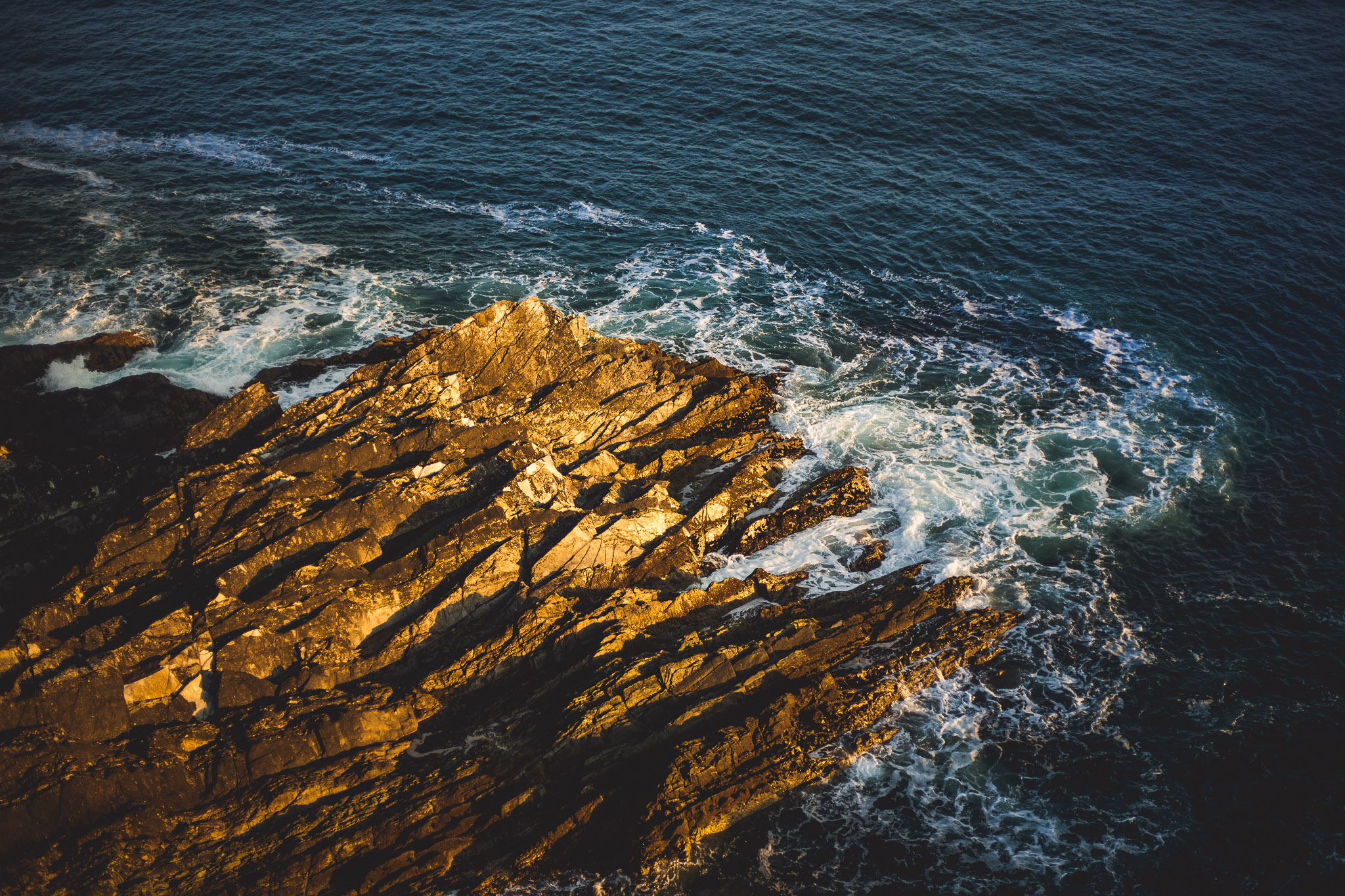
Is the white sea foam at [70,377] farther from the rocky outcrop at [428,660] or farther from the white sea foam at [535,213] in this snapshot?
the white sea foam at [535,213]

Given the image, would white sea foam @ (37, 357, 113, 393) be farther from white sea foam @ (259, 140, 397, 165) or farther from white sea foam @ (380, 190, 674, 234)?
white sea foam @ (259, 140, 397, 165)

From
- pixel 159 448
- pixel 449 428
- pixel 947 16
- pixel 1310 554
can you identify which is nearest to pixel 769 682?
pixel 449 428

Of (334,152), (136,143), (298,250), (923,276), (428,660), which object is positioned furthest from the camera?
(136,143)

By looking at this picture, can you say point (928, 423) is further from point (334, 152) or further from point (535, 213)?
point (334, 152)

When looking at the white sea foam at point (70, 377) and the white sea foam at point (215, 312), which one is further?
the white sea foam at point (215, 312)

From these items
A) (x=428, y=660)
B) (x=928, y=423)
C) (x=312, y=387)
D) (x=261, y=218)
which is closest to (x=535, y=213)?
(x=261, y=218)

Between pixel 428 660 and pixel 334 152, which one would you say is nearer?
pixel 428 660

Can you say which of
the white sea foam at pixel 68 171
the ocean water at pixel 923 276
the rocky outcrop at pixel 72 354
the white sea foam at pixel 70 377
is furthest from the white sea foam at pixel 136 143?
the white sea foam at pixel 70 377
